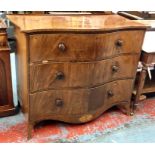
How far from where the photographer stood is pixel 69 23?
4.59ft

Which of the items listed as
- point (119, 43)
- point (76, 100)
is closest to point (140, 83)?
point (119, 43)

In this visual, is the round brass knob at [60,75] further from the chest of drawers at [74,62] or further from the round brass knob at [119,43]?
the round brass knob at [119,43]

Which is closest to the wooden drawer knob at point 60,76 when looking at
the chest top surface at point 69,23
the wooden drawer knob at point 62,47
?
the wooden drawer knob at point 62,47

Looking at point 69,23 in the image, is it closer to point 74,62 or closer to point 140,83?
point 74,62

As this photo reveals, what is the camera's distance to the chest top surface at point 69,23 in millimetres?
1271

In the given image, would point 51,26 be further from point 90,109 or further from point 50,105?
point 90,109

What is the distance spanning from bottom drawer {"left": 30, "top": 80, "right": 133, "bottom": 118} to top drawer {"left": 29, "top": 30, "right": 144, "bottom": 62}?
239mm

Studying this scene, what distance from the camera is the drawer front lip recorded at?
1.37 m

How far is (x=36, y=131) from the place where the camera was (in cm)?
161

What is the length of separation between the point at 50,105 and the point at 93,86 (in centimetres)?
31

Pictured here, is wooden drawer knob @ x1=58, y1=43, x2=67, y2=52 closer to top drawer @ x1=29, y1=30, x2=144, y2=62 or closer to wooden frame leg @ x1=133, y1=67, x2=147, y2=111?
top drawer @ x1=29, y1=30, x2=144, y2=62

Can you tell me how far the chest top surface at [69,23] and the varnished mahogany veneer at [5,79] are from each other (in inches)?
5.8
